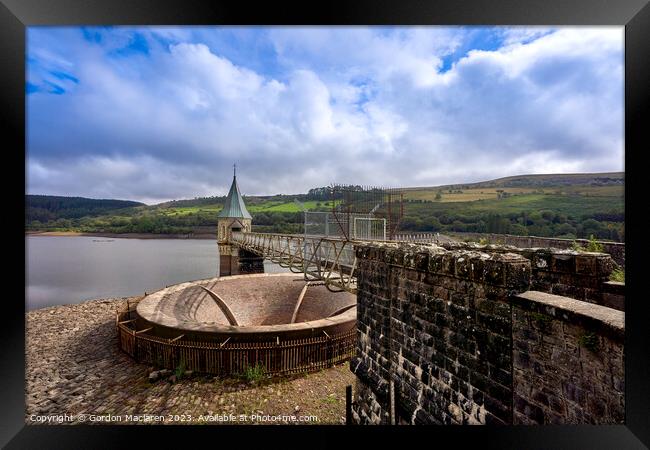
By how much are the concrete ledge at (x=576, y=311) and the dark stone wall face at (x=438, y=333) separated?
0.12 m

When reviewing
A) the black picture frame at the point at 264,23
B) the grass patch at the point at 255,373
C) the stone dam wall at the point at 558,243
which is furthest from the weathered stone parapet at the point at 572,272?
the grass patch at the point at 255,373

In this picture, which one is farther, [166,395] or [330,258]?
[330,258]

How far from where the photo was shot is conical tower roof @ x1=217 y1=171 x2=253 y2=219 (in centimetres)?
2402

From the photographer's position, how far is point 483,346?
2158 millimetres

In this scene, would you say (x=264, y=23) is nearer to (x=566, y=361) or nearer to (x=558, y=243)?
(x=566, y=361)

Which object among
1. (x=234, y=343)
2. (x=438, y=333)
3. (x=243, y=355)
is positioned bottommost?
(x=243, y=355)

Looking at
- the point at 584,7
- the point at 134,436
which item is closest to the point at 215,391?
the point at 134,436

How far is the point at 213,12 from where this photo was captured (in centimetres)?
294

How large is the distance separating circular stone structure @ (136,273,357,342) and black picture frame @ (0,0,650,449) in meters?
3.23

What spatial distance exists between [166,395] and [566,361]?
6112 mm

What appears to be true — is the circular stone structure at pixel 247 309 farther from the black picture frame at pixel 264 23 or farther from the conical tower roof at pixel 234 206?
the conical tower roof at pixel 234 206

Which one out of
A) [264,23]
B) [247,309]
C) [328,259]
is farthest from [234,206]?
[264,23]

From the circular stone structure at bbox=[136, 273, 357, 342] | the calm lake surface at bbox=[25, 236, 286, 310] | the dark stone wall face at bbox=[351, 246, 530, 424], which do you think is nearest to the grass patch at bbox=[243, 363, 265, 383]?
the circular stone structure at bbox=[136, 273, 357, 342]

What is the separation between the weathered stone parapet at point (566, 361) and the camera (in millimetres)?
1576
